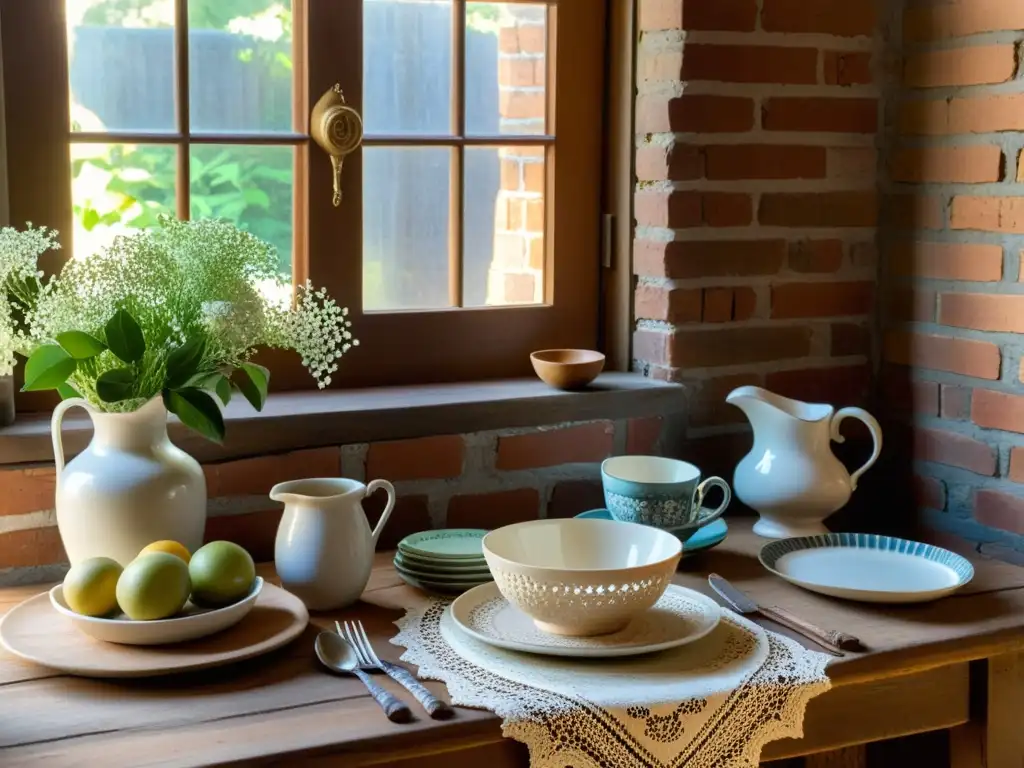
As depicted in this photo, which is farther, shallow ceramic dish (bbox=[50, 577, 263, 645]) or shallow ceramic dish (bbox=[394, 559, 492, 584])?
shallow ceramic dish (bbox=[394, 559, 492, 584])

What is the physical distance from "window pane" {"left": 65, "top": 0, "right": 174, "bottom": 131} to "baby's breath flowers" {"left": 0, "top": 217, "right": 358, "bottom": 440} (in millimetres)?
297

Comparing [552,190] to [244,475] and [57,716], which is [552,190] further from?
[57,716]

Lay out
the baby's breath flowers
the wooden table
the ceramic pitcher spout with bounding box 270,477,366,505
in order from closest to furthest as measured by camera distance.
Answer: the wooden table < the baby's breath flowers < the ceramic pitcher spout with bounding box 270,477,366,505

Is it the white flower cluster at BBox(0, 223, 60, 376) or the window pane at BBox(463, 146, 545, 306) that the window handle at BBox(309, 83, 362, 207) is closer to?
the window pane at BBox(463, 146, 545, 306)

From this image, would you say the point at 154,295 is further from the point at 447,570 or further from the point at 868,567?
the point at 868,567

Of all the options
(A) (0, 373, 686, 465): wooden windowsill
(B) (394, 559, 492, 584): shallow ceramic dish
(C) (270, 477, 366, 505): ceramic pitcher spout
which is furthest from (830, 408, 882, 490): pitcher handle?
(C) (270, 477, 366, 505): ceramic pitcher spout

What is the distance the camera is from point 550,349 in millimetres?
2070

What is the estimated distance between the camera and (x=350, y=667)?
4.35 ft

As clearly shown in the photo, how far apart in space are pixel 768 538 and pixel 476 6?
0.90 m

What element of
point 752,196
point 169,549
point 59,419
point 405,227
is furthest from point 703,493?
point 59,419

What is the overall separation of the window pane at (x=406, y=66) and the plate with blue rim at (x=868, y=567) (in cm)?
82

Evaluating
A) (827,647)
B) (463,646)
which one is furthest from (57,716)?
(827,647)

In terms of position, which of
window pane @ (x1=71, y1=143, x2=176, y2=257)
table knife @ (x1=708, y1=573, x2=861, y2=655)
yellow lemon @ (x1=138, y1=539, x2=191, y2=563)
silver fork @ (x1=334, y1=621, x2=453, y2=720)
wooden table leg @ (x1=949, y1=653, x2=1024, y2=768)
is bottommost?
wooden table leg @ (x1=949, y1=653, x2=1024, y2=768)

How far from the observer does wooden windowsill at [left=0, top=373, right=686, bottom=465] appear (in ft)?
5.43
